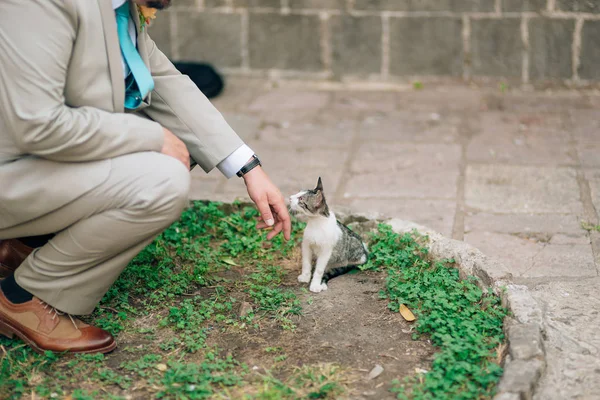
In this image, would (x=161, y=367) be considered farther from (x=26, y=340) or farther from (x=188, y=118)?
(x=188, y=118)

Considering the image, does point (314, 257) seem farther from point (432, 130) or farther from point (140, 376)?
point (432, 130)

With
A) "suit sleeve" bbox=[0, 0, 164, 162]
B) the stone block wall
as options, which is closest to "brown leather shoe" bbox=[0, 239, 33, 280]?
"suit sleeve" bbox=[0, 0, 164, 162]

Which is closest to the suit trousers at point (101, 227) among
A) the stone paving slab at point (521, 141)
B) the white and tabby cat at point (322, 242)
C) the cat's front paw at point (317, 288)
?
the white and tabby cat at point (322, 242)

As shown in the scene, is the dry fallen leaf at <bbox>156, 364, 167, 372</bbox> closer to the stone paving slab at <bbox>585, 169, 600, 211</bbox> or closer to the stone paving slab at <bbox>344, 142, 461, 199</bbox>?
the stone paving slab at <bbox>344, 142, 461, 199</bbox>

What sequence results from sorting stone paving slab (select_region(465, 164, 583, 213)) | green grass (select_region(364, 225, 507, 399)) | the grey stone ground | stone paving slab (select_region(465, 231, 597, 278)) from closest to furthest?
green grass (select_region(364, 225, 507, 399))
the grey stone ground
stone paving slab (select_region(465, 231, 597, 278))
stone paving slab (select_region(465, 164, 583, 213))

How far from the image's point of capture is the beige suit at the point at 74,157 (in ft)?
8.50

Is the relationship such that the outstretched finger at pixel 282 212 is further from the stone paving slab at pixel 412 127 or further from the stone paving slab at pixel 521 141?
the stone paving slab at pixel 412 127

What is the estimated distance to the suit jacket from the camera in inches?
102

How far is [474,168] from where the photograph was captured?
16.5 feet

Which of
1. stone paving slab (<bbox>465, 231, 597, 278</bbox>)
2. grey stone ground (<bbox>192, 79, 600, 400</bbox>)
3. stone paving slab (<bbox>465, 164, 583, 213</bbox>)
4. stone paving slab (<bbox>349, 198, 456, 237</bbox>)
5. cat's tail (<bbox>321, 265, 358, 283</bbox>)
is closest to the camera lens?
grey stone ground (<bbox>192, 79, 600, 400</bbox>)

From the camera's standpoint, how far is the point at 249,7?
666 cm

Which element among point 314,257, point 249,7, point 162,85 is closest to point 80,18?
point 162,85

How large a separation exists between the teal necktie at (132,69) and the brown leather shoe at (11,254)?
0.77 metres

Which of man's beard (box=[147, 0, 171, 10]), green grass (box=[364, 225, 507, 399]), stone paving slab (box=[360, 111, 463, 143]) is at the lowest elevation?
stone paving slab (box=[360, 111, 463, 143])
